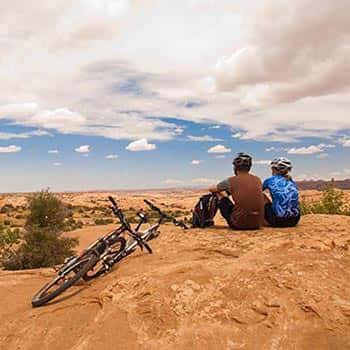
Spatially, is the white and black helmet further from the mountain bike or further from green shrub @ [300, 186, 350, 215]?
green shrub @ [300, 186, 350, 215]

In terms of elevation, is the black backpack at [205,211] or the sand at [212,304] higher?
the black backpack at [205,211]

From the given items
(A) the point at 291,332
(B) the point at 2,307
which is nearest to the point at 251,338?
(A) the point at 291,332

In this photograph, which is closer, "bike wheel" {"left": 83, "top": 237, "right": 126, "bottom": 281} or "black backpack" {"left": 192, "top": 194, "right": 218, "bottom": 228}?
"bike wheel" {"left": 83, "top": 237, "right": 126, "bottom": 281}

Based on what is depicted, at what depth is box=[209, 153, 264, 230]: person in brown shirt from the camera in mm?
7453

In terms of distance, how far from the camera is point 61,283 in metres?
6.62

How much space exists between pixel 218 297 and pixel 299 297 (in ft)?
2.92

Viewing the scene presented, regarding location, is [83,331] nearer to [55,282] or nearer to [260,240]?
[55,282]

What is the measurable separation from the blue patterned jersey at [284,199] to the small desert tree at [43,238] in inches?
369

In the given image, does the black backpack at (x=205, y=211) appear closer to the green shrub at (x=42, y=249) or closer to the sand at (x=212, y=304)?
the sand at (x=212, y=304)

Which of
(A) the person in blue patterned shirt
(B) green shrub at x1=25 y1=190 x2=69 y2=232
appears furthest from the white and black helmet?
(B) green shrub at x1=25 y1=190 x2=69 y2=232

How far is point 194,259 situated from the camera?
20.8 ft

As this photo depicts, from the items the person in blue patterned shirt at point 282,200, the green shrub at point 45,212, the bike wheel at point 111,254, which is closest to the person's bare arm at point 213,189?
the person in blue patterned shirt at point 282,200

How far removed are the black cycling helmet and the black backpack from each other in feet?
2.15

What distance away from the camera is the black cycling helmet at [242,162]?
784 cm
